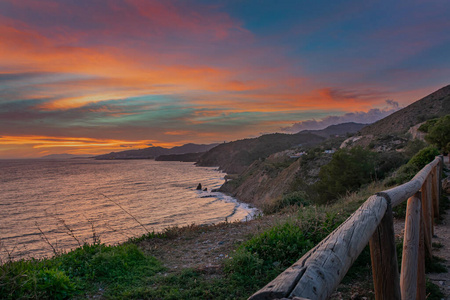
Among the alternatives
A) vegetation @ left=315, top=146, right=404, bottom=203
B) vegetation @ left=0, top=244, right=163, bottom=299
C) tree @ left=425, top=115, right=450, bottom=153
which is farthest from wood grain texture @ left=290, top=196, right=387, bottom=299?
tree @ left=425, top=115, right=450, bottom=153

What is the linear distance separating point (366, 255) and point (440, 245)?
184cm

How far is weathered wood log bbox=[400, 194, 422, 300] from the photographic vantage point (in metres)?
2.81

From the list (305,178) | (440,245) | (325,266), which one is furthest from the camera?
(305,178)

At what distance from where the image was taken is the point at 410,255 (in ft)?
9.75

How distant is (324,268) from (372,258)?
108 cm

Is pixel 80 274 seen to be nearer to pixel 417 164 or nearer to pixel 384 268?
pixel 384 268

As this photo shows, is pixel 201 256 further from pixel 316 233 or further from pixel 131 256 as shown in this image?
pixel 316 233

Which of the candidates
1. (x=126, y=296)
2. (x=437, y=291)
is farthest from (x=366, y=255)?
(x=126, y=296)

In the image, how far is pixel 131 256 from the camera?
615cm

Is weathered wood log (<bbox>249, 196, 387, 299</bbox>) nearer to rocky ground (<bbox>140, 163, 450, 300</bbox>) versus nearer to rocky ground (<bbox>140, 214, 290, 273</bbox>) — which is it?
rocky ground (<bbox>140, 163, 450, 300</bbox>)

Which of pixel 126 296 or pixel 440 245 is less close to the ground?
pixel 126 296

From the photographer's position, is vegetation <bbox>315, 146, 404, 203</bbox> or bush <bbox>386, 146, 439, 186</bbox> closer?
bush <bbox>386, 146, 439, 186</bbox>

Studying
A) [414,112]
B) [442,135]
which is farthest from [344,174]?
[414,112]

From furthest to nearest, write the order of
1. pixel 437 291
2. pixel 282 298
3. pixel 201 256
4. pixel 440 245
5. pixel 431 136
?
pixel 431 136, pixel 201 256, pixel 440 245, pixel 437 291, pixel 282 298
